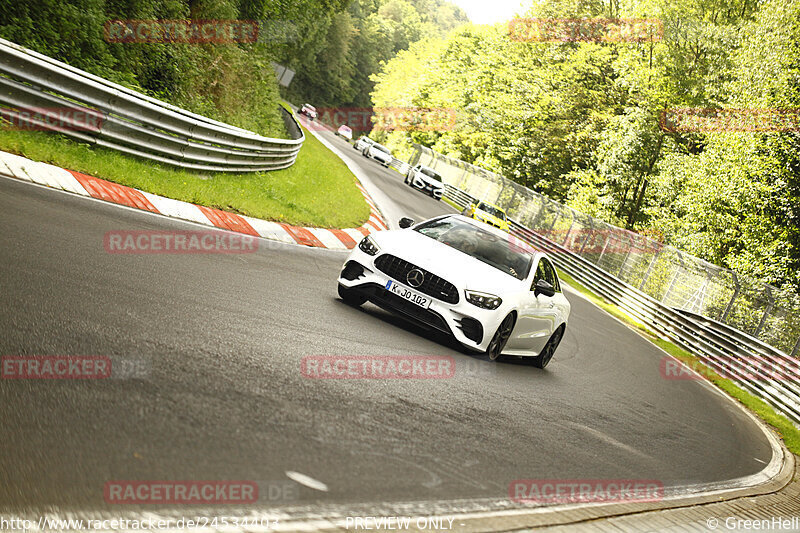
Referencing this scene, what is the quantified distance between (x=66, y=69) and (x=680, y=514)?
10380 mm

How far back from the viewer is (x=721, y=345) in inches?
747

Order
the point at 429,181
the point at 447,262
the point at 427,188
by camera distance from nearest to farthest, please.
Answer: the point at 447,262 → the point at 427,188 → the point at 429,181

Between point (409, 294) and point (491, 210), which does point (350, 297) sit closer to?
point (409, 294)

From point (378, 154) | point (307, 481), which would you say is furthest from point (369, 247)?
point (378, 154)

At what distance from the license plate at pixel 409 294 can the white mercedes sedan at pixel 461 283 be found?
0.04 feet

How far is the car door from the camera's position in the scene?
28.9ft

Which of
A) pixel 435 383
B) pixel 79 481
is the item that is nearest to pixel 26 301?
pixel 79 481

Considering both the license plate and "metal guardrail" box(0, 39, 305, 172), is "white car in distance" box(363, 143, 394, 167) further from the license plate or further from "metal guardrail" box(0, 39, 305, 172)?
the license plate

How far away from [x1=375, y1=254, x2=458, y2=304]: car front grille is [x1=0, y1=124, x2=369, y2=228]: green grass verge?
15.8 ft

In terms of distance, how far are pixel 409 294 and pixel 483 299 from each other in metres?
0.82

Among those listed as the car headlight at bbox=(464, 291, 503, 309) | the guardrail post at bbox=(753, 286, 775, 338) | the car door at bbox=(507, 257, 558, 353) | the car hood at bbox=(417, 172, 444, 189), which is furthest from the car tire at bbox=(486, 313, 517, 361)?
the car hood at bbox=(417, 172, 444, 189)

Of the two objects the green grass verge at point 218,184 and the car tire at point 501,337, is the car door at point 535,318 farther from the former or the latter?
the green grass verge at point 218,184

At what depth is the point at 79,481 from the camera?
3146 millimetres

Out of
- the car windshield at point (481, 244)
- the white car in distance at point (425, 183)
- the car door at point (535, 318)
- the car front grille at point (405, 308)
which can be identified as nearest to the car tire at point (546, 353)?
the car door at point (535, 318)
